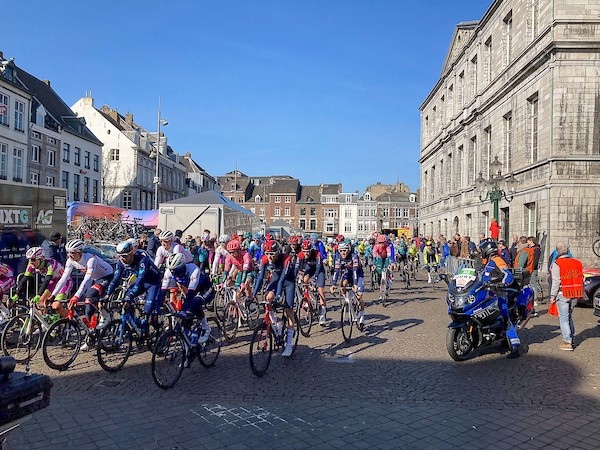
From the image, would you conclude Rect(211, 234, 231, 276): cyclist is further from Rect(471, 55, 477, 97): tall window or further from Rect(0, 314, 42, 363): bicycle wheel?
Rect(471, 55, 477, 97): tall window

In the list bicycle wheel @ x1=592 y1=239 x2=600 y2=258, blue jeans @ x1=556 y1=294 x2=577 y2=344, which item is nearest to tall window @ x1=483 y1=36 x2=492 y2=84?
bicycle wheel @ x1=592 y1=239 x2=600 y2=258

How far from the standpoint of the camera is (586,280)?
13617 millimetres

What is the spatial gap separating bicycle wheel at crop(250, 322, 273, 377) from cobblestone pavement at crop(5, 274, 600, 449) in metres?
0.18

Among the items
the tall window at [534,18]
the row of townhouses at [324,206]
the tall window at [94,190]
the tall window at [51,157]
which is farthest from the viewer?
the row of townhouses at [324,206]

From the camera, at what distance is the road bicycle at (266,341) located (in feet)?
22.8

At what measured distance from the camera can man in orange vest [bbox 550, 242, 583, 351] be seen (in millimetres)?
8789

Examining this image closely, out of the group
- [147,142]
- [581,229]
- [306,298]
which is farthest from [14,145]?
[581,229]

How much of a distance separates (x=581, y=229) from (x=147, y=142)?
5393 cm

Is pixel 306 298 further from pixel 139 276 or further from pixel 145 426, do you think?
pixel 145 426

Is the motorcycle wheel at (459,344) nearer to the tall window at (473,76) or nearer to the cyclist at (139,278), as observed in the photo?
the cyclist at (139,278)

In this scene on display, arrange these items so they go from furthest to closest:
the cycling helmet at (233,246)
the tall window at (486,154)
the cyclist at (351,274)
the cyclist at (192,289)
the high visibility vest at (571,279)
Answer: the tall window at (486,154)
the cycling helmet at (233,246)
the cyclist at (351,274)
the high visibility vest at (571,279)
the cyclist at (192,289)

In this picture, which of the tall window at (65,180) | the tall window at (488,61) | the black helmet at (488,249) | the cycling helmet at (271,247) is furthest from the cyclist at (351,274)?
the tall window at (65,180)

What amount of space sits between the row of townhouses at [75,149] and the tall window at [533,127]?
86.7ft

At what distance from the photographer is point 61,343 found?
7219 mm
